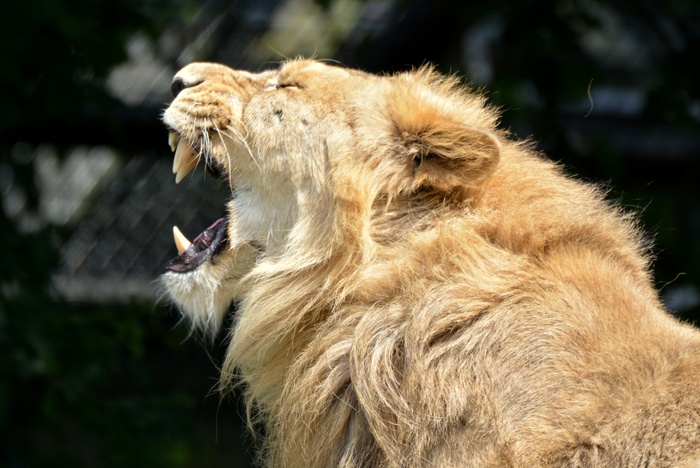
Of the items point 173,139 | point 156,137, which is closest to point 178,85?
point 173,139

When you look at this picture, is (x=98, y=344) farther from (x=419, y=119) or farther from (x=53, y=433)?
(x=419, y=119)

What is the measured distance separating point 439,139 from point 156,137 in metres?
2.93

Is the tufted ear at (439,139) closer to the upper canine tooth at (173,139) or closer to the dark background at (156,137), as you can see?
the upper canine tooth at (173,139)

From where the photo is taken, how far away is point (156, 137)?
5574mm

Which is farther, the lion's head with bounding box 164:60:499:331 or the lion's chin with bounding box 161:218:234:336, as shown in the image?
the lion's chin with bounding box 161:218:234:336

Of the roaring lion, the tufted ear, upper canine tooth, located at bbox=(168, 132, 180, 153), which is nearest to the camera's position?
the roaring lion

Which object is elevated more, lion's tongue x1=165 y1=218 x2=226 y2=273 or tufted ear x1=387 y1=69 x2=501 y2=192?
tufted ear x1=387 y1=69 x2=501 y2=192

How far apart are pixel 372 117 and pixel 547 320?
0.88 metres

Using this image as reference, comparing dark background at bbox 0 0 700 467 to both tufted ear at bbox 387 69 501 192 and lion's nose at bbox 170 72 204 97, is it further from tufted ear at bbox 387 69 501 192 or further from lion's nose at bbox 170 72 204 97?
tufted ear at bbox 387 69 501 192

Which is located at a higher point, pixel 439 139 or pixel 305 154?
pixel 439 139

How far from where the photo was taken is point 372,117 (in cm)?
313

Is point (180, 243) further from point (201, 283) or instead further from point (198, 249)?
point (201, 283)

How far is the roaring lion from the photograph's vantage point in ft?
8.14

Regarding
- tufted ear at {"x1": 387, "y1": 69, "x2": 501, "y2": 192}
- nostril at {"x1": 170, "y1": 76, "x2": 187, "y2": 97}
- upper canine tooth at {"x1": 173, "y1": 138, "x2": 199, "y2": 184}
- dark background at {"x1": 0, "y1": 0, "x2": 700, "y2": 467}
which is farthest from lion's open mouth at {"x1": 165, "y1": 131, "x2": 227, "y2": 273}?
dark background at {"x1": 0, "y1": 0, "x2": 700, "y2": 467}
